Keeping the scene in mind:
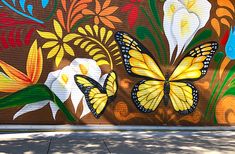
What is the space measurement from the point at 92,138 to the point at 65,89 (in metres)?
1.76

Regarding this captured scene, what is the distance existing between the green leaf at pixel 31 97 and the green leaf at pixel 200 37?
4.24 meters

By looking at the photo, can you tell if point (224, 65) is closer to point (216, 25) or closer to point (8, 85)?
point (216, 25)

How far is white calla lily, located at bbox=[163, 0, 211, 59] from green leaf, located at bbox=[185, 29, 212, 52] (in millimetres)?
113

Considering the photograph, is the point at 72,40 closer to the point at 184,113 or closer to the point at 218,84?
the point at 184,113

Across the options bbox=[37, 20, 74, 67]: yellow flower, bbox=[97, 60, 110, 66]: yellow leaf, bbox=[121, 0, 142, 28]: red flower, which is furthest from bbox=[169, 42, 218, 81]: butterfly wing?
bbox=[37, 20, 74, 67]: yellow flower

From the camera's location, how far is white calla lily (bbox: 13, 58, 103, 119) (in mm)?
10758

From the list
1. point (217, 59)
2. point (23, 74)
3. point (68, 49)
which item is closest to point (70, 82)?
point (68, 49)

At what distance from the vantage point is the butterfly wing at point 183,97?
11.7 m

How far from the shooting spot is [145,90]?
37.7 ft

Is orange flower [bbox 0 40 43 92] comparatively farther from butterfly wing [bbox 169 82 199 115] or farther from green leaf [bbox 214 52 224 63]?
green leaf [bbox 214 52 224 63]

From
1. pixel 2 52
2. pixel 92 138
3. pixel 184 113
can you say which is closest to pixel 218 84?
pixel 184 113

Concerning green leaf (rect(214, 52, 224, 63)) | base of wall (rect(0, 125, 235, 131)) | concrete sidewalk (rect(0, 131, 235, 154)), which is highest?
green leaf (rect(214, 52, 224, 63))

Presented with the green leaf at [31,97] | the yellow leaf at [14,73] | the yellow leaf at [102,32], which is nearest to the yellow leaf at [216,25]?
the yellow leaf at [102,32]

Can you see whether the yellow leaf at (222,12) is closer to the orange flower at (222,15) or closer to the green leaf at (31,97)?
the orange flower at (222,15)
